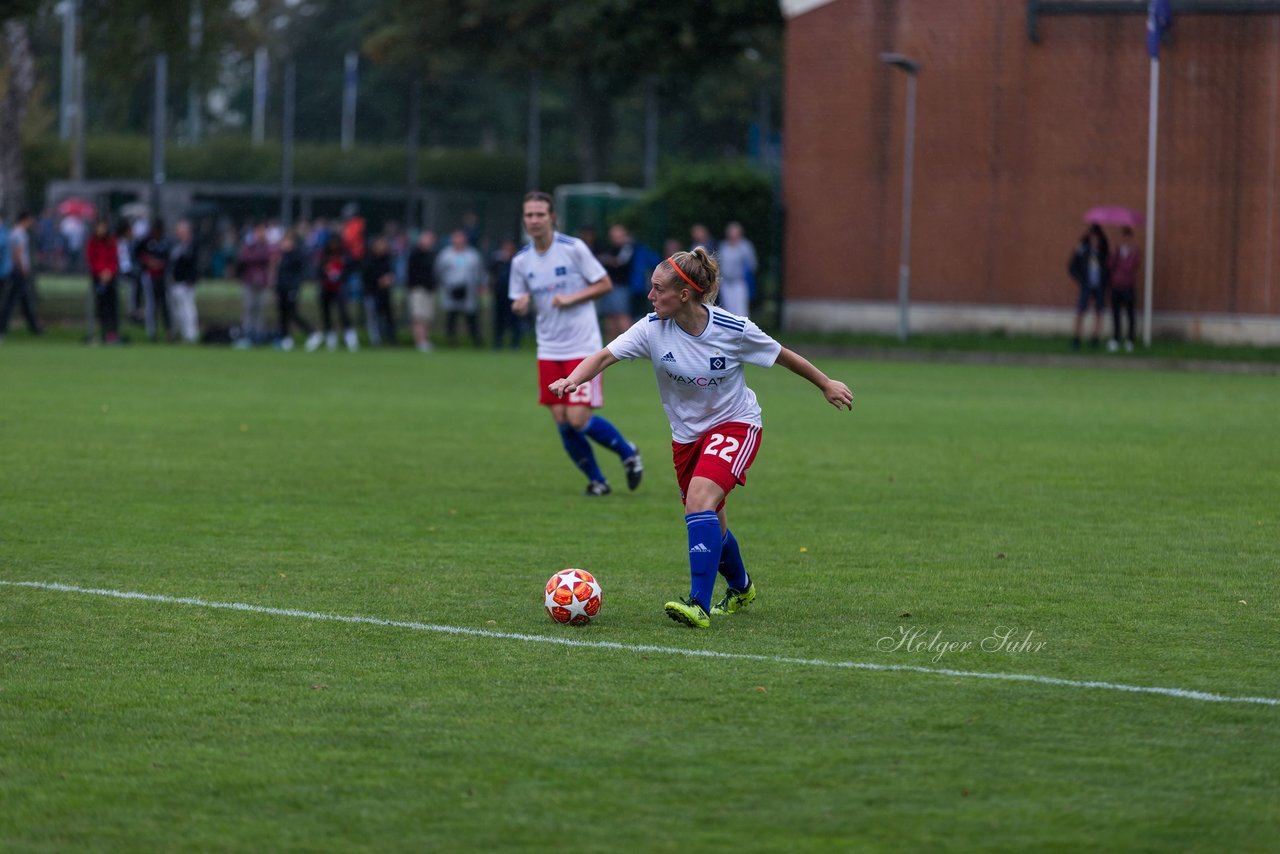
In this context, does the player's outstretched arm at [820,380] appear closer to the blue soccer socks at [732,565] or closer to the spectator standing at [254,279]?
the blue soccer socks at [732,565]

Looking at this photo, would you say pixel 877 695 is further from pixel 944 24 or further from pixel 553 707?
pixel 944 24

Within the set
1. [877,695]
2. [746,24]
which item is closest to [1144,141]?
[746,24]

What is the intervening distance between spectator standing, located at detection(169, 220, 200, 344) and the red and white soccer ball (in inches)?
938

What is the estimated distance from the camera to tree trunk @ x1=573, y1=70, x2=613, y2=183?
5056cm

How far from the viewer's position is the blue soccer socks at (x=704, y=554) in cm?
773

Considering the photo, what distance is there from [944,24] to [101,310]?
51.4 feet

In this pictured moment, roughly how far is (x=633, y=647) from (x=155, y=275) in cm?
2611

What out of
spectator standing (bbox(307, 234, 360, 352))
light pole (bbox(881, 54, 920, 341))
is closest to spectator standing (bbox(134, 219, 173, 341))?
spectator standing (bbox(307, 234, 360, 352))

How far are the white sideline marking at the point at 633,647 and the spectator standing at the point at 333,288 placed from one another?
22.1 meters

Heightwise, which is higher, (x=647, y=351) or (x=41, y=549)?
(x=647, y=351)

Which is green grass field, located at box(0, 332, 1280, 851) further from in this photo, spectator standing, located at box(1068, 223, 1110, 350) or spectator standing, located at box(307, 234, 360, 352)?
spectator standing, located at box(307, 234, 360, 352)

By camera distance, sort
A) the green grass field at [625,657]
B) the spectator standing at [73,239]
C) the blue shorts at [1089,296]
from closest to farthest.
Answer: the green grass field at [625,657] → the blue shorts at [1089,296] → the spectator standing at [73,239]

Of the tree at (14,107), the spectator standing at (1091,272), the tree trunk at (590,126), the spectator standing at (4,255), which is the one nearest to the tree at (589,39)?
the tree trunk at (590,126)

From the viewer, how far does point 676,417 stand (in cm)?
823
